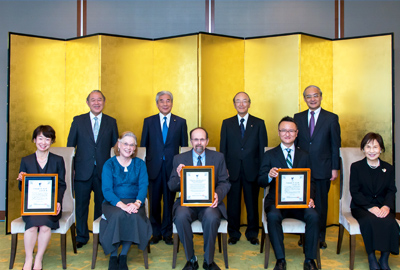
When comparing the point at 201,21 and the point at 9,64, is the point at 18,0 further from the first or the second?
the point at 201,21

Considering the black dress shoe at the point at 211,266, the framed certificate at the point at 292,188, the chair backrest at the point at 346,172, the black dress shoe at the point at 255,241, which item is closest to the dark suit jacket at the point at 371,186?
the chair backrest at the point at 346,172

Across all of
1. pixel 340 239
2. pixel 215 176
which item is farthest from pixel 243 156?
pixel 340 239

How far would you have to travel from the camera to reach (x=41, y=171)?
4297 millimetres

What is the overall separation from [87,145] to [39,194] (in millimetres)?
1076

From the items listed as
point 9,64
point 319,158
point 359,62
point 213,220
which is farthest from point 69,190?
point 359,62

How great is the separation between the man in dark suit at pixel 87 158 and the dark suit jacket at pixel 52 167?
1.83ft

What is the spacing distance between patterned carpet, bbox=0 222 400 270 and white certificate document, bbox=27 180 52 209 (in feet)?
2.25

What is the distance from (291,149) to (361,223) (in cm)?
101

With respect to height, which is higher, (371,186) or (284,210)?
(371,186)

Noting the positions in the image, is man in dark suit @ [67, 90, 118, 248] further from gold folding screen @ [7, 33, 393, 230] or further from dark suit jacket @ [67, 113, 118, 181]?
gold folding screen @ [7, 33, 393, 230]

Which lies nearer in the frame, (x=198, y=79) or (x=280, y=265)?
(x=280, y=265)

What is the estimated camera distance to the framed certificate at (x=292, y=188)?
13.3 ft

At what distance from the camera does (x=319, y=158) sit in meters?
4.89

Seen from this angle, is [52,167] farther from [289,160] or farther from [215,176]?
[289,160]
